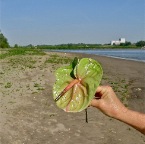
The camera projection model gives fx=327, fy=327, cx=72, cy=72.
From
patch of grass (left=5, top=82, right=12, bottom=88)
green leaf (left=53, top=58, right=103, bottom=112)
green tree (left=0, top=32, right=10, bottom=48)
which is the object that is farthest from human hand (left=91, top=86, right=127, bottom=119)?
green tree (left=0, top=32, right=10, bottom=48)

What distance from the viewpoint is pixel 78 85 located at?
4.16ft

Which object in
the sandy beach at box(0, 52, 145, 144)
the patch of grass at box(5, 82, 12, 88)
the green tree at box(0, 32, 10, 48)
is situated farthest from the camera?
the green tree at box(0, 32, 10, 48)

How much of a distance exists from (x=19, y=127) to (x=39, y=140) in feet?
4.02

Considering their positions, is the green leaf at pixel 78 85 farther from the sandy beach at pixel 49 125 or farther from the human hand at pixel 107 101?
the sandy beach at pixel 49 125

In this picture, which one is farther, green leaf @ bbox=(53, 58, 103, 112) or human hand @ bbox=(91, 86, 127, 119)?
human hand @ bbox=(91, 86, 127, 119)

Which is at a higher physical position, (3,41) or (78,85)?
(78,85)

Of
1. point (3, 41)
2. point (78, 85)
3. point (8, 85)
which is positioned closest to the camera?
point (78, 85)

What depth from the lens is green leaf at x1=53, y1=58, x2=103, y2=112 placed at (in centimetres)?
123

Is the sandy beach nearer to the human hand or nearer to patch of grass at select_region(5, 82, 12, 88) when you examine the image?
patch of grass at select_region(5, 82, 12, 88)

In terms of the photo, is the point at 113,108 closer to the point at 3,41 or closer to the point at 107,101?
the point at 107,101

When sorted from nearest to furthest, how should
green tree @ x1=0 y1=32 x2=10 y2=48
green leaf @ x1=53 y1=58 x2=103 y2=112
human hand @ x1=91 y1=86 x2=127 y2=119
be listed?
1. green leaf @ x1=53 y1=58 x2=103 y2=112
2. human hand @ x1=91 y1=86 x2=127 y2=119
3. green tree @ x1=0 y1=32 x2=10 y2=48

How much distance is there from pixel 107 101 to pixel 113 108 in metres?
0.06

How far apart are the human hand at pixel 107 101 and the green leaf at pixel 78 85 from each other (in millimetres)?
377

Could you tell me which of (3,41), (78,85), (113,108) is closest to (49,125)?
(113,108)
